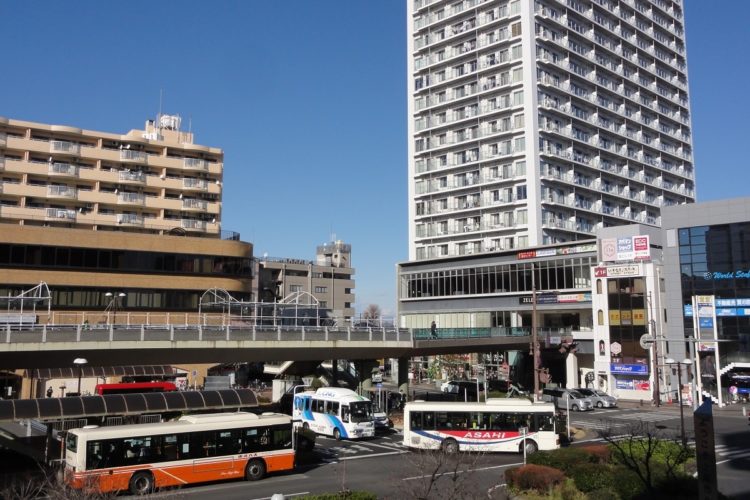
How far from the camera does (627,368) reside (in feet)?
203

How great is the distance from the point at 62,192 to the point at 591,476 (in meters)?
71.8

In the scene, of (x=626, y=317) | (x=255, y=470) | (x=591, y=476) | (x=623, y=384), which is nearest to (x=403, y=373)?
(x=623, y=384)

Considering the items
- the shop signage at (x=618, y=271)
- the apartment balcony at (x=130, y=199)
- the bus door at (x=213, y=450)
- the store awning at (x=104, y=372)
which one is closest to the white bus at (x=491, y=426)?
the bus door at (x=213, y=450)

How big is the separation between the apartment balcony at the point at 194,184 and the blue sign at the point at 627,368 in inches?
2115

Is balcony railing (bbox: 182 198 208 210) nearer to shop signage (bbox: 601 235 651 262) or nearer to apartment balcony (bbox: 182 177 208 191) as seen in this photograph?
apartment balcony (bbox: 182 177 208 191)

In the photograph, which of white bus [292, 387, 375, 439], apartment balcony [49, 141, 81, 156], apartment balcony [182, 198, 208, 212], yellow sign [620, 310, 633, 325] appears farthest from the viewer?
apartment balcony [182, 198, 208, 212]

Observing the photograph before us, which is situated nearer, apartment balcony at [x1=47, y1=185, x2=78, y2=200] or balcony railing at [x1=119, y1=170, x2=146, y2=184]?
apartment balcony at [x1=47, y1=185, x2=78, y2=200]

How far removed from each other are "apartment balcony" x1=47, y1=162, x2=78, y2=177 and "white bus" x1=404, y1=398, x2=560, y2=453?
6159cm

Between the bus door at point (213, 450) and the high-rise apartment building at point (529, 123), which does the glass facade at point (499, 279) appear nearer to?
the high-rise apartment building at point (529, 123)

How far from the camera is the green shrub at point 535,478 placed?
22078mm

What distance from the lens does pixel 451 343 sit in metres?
51.3

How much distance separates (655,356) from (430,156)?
43917mm

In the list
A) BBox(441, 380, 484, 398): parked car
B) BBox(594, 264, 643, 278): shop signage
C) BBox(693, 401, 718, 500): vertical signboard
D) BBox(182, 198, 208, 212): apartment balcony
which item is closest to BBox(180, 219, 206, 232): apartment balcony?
BBox(182, 198, 208, 212): apartment balcony

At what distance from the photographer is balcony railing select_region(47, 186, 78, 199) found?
252 feet
